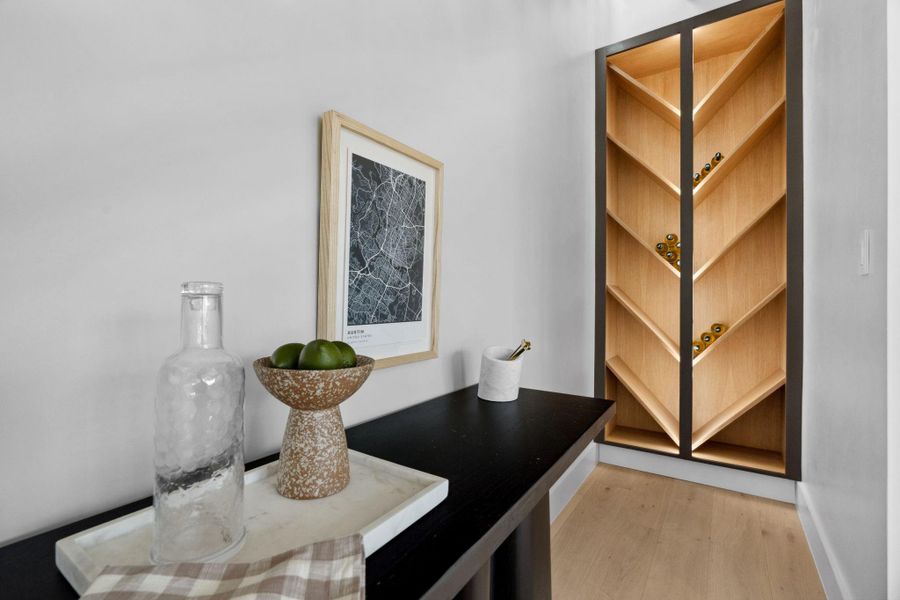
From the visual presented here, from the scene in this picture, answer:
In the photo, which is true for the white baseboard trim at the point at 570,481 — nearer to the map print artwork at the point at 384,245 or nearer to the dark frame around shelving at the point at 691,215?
the dark frame around shelving at the point at 691,215

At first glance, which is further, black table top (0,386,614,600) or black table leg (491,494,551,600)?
black table leg (491,494,551,600)

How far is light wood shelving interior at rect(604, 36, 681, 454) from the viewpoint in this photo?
8.49 feet

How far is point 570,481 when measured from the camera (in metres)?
2.14

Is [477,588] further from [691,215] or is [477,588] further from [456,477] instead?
[691,215]

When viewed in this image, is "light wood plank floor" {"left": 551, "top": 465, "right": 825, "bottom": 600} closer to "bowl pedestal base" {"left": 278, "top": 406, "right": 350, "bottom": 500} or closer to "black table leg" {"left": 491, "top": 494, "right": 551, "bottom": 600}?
"black table leg" {"left": 491, "top": 494, "right": 551, "bottom": 600}

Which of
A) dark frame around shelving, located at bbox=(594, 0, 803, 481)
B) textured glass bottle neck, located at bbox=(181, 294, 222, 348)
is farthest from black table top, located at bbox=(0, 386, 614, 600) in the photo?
dark frame around shelving, located at bbox=(594, 0, 803, 481)

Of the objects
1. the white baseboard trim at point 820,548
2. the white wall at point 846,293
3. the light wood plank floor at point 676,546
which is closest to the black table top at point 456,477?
the white wall at point 846,293

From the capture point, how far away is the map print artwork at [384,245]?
0.97 metres

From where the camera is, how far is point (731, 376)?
2.48 meters

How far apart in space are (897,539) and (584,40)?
240 centimetres

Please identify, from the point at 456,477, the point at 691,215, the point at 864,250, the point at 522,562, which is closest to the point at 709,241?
the point at 691,215

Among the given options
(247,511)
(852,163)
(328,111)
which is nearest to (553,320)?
(852,163)

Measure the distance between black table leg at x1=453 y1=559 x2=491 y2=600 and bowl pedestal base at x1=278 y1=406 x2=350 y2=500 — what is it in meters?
0.31

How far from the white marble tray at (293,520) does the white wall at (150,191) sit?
12cm
